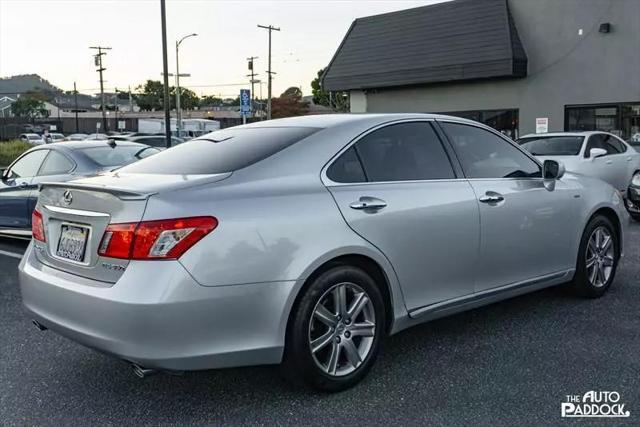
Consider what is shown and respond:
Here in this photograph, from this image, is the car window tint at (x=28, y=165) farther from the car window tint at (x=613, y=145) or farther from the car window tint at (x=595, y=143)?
the car window tint at (x=613, y=145)

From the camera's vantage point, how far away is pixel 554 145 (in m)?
11.8

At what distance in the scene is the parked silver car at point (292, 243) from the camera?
3033 mm

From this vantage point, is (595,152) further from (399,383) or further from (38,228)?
(38,228)

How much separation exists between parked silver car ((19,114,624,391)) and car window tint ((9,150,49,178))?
448 centimetres

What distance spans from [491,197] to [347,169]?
3.88ft

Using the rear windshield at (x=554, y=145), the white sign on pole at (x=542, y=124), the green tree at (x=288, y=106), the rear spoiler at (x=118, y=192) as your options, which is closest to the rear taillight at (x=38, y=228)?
the rear spoiler at (x=118, y=192)

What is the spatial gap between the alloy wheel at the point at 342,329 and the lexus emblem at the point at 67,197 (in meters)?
1.45

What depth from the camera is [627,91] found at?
1773cm

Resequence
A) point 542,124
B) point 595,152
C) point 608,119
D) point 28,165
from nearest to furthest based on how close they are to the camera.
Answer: point 28,165 < point 595,152 < point 608,119 < point 542,124

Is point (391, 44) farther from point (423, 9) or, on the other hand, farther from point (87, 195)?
point (87, 195)

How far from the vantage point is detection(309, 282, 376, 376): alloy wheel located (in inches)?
137

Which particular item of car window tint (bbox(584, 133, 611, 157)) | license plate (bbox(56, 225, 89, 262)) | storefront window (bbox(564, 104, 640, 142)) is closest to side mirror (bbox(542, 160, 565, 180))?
license plate (bbox(56, 225, 89, 262))

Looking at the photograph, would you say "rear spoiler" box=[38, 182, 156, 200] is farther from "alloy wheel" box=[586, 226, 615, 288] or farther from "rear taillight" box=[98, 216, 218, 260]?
"alloy wheel" box=[586, 226, 615, 288]

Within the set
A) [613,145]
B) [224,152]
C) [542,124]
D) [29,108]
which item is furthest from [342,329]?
[29,108]
